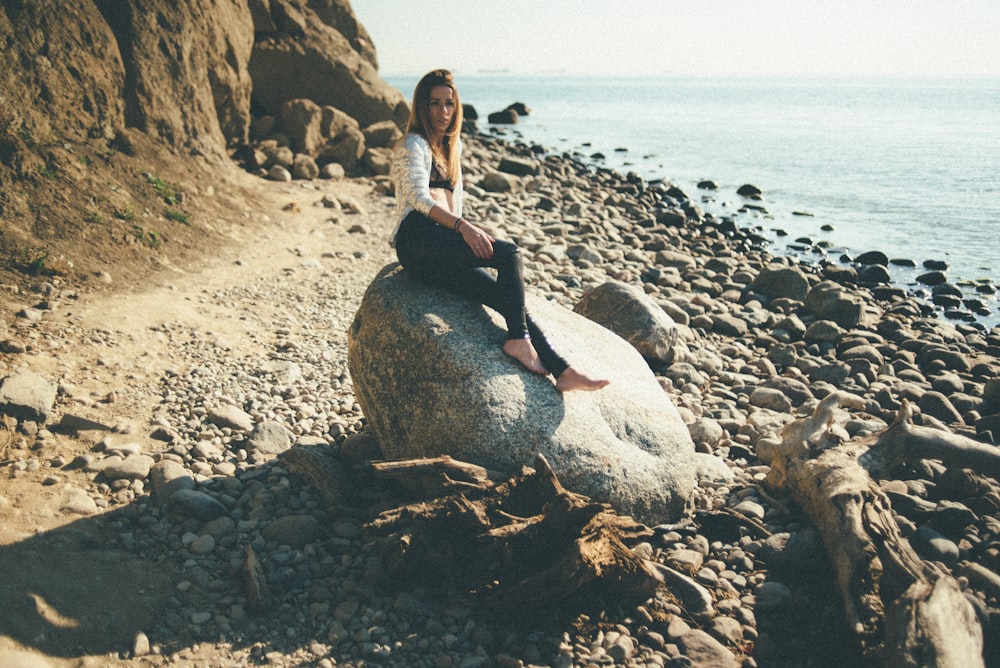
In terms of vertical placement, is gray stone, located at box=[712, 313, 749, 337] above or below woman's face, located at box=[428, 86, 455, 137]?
below

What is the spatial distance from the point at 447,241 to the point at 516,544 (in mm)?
2449

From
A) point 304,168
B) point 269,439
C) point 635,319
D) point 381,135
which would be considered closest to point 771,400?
point 635,319

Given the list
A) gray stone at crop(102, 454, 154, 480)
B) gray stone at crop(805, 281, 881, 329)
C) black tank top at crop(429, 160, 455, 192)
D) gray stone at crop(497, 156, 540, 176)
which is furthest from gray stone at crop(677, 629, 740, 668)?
gray stone at crop(497, 156, 540, 176)

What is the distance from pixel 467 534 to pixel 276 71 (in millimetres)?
15030

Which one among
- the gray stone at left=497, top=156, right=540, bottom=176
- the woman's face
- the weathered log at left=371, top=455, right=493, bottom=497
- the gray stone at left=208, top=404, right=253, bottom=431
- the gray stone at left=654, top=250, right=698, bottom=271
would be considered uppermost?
the woman's face

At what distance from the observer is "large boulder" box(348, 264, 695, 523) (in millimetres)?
4789

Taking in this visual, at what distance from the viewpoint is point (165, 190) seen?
33.6 feet

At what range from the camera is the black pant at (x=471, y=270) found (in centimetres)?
525

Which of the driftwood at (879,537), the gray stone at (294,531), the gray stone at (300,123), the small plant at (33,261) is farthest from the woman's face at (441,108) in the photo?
the gray stone at (300,123)

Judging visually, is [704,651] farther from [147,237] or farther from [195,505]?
[147,237]

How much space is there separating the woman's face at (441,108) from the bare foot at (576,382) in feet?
7.72

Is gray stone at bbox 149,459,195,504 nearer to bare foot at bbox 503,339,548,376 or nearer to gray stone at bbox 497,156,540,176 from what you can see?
bare foot at bbox 503,339,548,376

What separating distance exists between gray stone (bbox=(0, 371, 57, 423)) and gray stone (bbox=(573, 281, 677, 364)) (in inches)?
231

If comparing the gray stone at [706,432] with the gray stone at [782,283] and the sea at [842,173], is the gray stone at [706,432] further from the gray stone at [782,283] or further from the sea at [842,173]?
the sea at [842,173]
